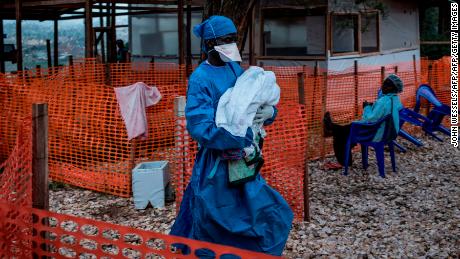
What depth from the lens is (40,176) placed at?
3035 millimetres

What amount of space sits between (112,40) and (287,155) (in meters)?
11.9

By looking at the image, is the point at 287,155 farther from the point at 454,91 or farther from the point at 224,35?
the point at 454,91

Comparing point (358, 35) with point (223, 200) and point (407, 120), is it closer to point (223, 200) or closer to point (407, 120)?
point (407, 120)

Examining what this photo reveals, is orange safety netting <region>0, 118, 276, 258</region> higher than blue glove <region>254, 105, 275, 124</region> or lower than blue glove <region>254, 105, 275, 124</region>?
lower

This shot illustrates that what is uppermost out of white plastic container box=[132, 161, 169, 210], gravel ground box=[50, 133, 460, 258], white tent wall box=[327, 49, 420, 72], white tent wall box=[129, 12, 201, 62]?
white tent wall box=[129, 12, 201, 62]

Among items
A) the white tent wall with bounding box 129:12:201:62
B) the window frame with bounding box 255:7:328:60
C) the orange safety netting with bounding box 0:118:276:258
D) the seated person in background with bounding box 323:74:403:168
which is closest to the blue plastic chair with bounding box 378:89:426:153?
the seated person in background with bounding box 323:74:403:168

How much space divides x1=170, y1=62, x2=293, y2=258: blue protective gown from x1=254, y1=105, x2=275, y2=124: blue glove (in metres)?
0.17

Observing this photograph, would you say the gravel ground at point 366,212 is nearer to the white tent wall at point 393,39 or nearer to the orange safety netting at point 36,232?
the orange safety netting at point 36,232

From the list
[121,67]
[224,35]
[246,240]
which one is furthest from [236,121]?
[121,67]

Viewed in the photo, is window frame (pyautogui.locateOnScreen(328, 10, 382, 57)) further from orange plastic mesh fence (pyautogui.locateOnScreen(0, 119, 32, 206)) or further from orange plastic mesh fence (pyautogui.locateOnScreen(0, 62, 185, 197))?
orange plastic mesh fence (pyautogui.locateOnScreen(0, 119, 32, 206))

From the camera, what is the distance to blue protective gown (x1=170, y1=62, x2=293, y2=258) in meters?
3.07

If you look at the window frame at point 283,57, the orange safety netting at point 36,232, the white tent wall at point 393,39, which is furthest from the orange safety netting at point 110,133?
the white tent wall at point 393,39

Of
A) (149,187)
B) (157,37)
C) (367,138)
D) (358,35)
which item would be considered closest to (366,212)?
(367,138)

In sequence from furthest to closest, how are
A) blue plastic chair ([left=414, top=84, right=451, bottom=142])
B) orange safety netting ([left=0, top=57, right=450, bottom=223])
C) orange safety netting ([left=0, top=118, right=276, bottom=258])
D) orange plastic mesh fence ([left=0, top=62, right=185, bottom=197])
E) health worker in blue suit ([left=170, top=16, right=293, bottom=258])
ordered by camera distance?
1. blue plastic chair ([left=414, top=84, right=451, bottom=142])
2. orange plastic mesh fence ([left=0, top=62, right=185, bottom=197])
3. orange safety netting ([left=0, top=57, right=450, bottom=223])
4. health worker in blue suit ([left=170, top=16, right=293, bottom=258])
5. orange safety netting ([left=0, top=118, right=276, bottom=258])
